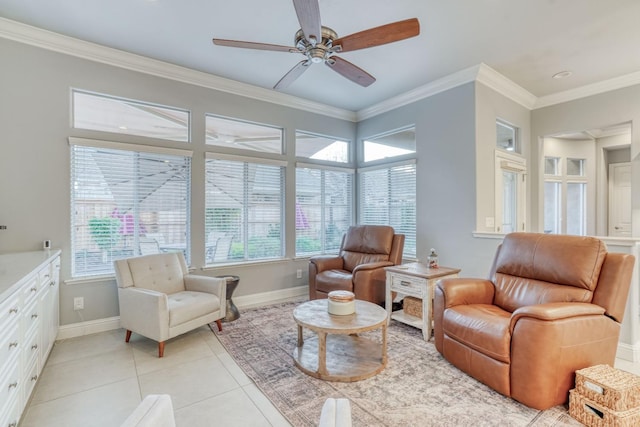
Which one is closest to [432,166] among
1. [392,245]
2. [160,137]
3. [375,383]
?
[392,245]

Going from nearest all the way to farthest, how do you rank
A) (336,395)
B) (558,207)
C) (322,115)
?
1. (336,395)
2. (322,115)
3. (558,207)

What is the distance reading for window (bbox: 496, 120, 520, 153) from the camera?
173 inches

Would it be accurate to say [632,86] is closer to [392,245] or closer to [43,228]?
[392,245]

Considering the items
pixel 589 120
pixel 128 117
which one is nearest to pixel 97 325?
pixel 128 117

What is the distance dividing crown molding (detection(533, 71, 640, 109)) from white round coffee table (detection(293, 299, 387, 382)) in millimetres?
4276

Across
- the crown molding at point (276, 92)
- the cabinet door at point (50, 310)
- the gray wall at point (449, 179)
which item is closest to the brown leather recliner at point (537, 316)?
the gray wall at point (449, 179)

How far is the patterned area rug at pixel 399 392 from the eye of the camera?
6.27 feet

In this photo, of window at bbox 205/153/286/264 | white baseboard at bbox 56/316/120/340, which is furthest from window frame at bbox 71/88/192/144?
white baseboard at bbox 56/316/120/340

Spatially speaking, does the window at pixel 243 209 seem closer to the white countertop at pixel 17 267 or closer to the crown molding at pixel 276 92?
the crown molding at pixel 276 92

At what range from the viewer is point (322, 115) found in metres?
5.11

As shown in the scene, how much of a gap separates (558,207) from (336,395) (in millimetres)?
6132

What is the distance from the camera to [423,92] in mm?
4340

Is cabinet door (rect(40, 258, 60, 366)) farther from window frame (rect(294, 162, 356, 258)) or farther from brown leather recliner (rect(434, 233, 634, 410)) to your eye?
brown leather recliner (rect(434, 233, 634, 410))

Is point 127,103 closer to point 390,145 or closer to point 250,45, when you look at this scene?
point 250,45
